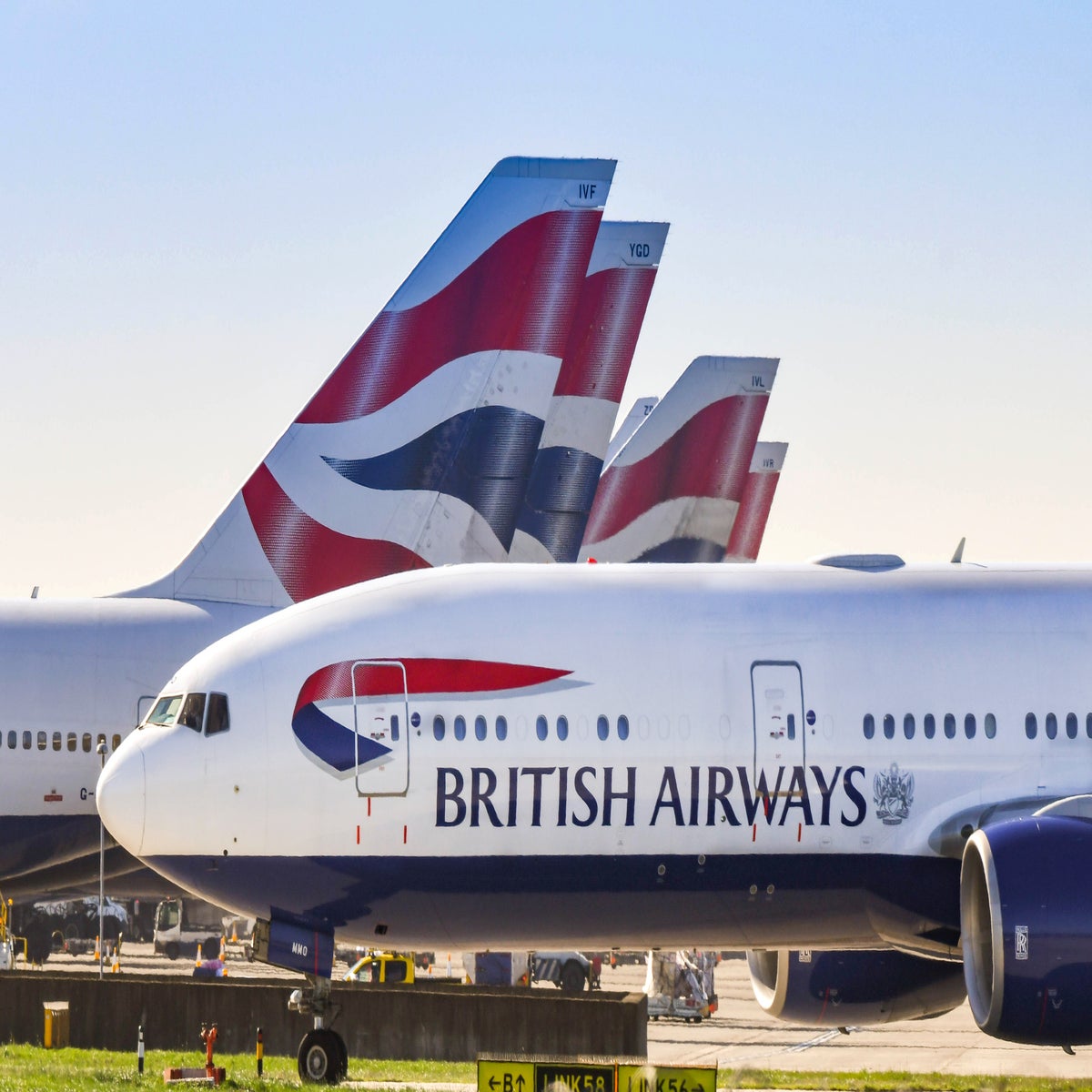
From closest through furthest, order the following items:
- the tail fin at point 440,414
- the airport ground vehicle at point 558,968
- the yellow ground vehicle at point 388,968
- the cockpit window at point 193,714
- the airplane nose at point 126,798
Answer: the airplane nose at point 126,798
the cockpit window at point 193,714
the tail fin at point 440,414
the yellow ground vehicle at point 388,968
the airport ground vehicle at point 558,968

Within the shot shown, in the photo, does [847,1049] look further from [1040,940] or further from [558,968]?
[1040,940]

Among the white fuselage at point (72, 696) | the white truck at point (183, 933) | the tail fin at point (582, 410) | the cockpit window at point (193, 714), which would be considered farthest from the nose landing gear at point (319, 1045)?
the white truck at point (183, 933)

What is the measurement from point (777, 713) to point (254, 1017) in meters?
11.7

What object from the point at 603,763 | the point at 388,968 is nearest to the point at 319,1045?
the point at 603,763

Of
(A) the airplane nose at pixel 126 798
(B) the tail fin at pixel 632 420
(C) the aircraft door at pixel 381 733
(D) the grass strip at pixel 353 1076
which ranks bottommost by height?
(D) the grass strip at pixel 353 1076

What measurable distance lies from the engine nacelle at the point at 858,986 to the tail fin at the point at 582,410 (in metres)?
9.44

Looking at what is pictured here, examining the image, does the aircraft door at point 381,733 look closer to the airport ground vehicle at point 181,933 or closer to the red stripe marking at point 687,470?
the red stripe marking at point 687,470

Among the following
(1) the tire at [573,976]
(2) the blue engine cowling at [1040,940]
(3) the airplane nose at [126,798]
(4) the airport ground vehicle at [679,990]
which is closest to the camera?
(2) the blue engine cowling at [1040,940]

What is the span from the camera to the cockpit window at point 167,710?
20.0 meters

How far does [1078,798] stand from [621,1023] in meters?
8.86

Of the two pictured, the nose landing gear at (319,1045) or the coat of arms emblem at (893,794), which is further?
the coat of arms emblem at (893,794)

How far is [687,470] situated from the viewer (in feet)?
143

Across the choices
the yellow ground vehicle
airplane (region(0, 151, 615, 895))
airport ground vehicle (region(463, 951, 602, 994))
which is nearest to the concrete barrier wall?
airplane (region(0, 151, 615, 895))

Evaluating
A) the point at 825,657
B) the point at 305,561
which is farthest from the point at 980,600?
the point at 305,561
